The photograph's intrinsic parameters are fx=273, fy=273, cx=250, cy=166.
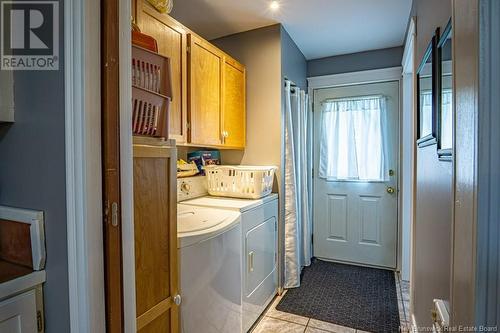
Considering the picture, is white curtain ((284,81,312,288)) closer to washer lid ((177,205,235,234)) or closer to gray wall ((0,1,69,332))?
washer lid ((177,205,235,234))

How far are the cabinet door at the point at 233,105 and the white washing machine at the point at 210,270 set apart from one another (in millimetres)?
811

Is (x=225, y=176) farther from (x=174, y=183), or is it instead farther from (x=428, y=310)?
(x=428, y=310)

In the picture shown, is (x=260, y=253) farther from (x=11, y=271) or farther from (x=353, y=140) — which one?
(x=353, y=140)

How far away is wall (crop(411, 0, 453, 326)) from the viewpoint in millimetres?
1089

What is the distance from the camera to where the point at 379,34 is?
2.73 meters

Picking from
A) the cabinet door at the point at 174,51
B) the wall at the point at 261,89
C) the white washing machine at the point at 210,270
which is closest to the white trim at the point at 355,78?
the wall at the point at 261,89

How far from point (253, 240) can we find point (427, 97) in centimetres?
144

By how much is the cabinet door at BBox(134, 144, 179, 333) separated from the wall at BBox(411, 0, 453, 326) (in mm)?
1090

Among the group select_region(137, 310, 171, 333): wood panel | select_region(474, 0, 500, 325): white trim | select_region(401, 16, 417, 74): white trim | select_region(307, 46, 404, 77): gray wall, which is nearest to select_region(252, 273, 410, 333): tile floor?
select_region(137, 310, 171, 333): wood panel

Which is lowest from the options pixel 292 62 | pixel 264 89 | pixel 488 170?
pixel 488 170

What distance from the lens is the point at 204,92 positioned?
2.10 metres

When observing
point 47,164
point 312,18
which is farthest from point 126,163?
point 312,18

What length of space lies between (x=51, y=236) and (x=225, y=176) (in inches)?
62.4

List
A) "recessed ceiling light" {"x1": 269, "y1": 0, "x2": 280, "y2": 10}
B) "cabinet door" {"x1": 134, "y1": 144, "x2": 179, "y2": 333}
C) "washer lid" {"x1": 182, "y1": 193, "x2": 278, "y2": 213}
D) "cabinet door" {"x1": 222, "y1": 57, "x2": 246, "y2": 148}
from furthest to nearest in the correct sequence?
Result: 1. "cabinet door" {"x1": 222, "y1": 57, "x2": 246, "y2": 148}
2. "recessed ceiling light" {"x1": 269, "y1": 0, "x2": 280, "y2": 10}
3. "washer lid" {"x1": 182, "y1": 193, "x2": 278, "y2": 213}
4. "cabinet door" {"x1": 134, "y1": 144, "x2": 179, "y2": 333}
